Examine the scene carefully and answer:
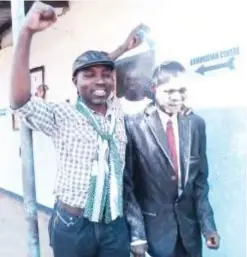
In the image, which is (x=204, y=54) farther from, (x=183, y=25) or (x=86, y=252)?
(x=86, y=252)

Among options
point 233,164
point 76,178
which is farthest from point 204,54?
point 76,178

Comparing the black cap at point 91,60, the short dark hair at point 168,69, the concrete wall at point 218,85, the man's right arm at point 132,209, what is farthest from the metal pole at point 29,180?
the concrete wall at point 218,85

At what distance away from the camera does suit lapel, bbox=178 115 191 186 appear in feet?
8.60

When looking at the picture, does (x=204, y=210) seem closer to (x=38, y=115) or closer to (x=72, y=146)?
(x=72, y=146)

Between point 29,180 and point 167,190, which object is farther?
point 167,190

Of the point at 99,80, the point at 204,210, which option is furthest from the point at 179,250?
the point at 99,80

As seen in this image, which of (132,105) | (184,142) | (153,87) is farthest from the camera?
(132,105)

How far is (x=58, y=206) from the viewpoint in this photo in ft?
7.81

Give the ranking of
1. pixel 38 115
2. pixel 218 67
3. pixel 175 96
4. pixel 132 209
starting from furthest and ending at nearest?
pixel 218 67 → pixel 175 96 → pixel 132 209 → pixel 38 115

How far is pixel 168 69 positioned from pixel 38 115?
1112 mm

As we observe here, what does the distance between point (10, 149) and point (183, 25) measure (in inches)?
209

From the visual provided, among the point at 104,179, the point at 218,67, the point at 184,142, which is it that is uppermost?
the point at 218,67

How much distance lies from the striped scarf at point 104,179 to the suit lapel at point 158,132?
36 centimetres

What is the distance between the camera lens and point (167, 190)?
8.55ft
